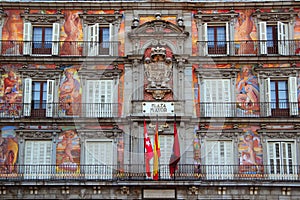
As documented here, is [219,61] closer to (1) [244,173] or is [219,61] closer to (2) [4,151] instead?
(1) [244,173]

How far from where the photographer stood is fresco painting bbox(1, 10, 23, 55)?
109 ft

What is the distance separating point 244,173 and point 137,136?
18.2 ft

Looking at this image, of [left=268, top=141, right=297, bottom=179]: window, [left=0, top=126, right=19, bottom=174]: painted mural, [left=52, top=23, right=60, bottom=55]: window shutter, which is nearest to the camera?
[left=268, top=141, right=297, bottom=179]: window

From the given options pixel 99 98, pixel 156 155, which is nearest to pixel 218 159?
pixel 156 155

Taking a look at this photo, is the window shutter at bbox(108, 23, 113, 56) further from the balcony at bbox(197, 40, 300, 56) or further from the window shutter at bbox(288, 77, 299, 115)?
the window shutter at bbox(288, 77, 299, 115)

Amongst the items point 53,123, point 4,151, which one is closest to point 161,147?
point 53,123

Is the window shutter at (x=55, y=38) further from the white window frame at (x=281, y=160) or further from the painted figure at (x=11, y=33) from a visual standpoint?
the white window frame at (x=281, y=160)

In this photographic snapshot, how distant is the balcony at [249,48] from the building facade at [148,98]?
6cm

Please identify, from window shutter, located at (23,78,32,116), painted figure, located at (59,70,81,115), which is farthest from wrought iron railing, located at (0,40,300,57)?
window shutter, located at (23,78,32,116)

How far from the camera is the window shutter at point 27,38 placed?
3316 centimetres

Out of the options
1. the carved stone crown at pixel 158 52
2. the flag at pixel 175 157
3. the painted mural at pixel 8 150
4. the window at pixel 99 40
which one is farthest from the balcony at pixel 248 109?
the painted mural at pixel 8 150

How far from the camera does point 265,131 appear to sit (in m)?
31.7

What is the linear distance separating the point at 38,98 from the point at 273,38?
41.0 ft

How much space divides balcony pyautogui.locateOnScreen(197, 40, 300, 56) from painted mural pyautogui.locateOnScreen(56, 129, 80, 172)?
780 cm
